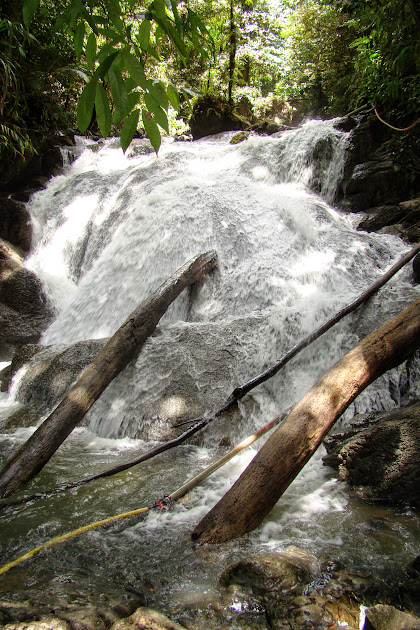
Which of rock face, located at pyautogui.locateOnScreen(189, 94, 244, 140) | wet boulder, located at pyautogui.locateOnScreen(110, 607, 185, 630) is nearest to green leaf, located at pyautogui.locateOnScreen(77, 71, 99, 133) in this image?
wet boulder, located at pyautogui.locateOnScreen(110, 607, 185, 630)

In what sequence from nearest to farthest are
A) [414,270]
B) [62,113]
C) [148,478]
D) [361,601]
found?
[361,601] → [148,478] → [414,270] → [62,113]

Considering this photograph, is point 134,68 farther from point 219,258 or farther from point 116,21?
point 219,258

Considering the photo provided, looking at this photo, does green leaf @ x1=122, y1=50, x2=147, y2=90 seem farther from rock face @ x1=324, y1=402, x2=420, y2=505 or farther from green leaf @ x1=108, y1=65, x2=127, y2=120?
rock face @ x1=324, y1=402, x2=420, y2=505

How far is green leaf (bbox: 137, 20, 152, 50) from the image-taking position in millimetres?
1041

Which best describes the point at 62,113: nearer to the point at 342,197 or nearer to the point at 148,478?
the point at 342,197

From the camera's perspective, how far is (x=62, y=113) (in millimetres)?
10086

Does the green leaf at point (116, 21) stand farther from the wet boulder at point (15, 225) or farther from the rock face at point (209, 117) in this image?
the rock face at point (209, 117)

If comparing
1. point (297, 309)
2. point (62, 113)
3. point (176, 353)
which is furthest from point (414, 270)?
point (62, 113)

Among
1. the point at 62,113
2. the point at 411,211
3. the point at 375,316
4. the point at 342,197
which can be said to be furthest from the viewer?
the point at 62,113

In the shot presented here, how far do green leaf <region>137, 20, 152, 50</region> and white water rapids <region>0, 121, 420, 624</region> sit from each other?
74.9 inches

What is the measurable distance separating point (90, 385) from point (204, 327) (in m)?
1.47

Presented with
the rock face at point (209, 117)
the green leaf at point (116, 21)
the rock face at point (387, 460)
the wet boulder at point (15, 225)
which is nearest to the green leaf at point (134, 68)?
the green leaf at point (116, 21)

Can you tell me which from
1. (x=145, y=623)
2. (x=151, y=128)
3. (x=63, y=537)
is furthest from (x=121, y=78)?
(x=63, y=537)

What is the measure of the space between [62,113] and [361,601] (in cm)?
1191
